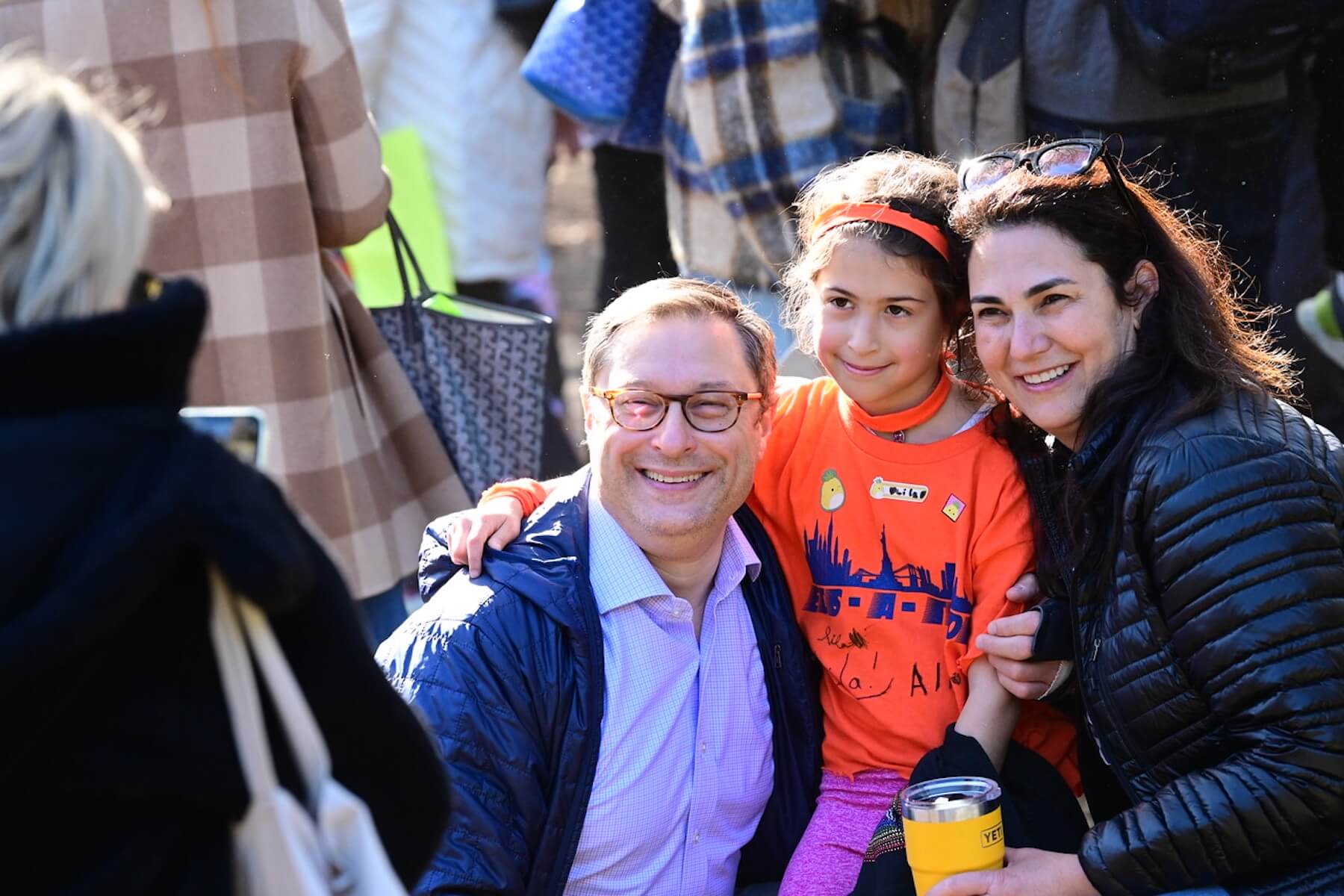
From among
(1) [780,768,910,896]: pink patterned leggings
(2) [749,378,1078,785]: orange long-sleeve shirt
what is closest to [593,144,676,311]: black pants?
(2) [749,378,1078,785]: orange long-sleeve shirt

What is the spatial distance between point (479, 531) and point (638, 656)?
0.39 metres

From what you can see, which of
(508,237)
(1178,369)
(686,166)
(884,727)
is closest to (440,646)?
(884,727)

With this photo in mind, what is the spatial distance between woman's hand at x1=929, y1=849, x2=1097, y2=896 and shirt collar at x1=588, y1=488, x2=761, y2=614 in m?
0.76

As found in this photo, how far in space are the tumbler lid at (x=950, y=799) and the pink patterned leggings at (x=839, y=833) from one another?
1.08 feet

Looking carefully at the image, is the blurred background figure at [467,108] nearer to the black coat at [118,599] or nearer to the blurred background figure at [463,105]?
the blurred background figure at [463,105]

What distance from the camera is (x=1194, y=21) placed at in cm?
335

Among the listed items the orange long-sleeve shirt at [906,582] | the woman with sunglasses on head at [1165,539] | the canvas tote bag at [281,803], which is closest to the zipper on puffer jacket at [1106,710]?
the woman with sunglasses on head at [1165,539]

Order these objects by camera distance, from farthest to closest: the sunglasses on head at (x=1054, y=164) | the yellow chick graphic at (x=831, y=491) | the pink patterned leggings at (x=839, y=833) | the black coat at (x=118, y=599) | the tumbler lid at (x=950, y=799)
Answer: the yellow chick graphic at (x=831, y=491) → the pink patterned leggings at (x=839, y=833) → the sunglasses on head at (x=1054, y=164) → the tumbler lid at (x=950, y=799) → the black coat at (x=118, y=599)

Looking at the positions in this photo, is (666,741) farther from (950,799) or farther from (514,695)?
(950,799)

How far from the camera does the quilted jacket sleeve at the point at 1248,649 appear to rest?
2303 millimetres

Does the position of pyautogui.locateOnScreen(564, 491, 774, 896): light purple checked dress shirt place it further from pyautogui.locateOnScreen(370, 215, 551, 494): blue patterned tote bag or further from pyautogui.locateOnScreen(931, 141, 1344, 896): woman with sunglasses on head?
pyautogui.locateOnScreen(370, 215, 551, 494): blue patterned tote bag

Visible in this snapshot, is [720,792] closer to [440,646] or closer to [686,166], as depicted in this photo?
[440,646]

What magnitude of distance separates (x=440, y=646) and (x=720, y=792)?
2.07 ft

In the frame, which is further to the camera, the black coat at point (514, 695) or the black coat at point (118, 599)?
the black coat at point (514, 695)
